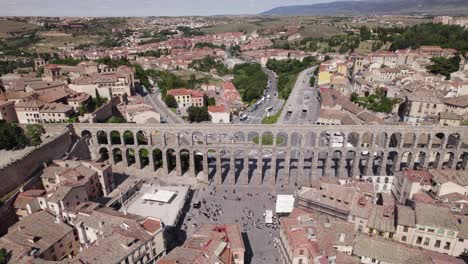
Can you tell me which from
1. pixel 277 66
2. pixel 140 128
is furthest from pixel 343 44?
pixel 140 128

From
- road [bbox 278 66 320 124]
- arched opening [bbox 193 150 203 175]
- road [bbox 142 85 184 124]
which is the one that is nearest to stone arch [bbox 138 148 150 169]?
arched opening [bbox 193 150 203 175]

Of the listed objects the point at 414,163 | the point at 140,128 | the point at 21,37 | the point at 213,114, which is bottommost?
the point at 414,163

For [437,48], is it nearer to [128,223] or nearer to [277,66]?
[277,66]

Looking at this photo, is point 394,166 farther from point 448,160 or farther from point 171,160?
point 171,160

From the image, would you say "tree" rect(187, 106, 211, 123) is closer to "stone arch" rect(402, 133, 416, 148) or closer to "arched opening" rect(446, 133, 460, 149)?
"stone arch" rect(402, 133, 416, 148)

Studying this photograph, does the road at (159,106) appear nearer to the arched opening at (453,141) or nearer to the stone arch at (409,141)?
the stone arch at (409,141)

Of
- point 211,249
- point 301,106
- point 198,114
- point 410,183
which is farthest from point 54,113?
point 410,183

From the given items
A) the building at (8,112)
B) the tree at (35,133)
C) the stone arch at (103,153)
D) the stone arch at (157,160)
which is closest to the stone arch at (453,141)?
the stone arch at (157,160)
